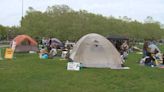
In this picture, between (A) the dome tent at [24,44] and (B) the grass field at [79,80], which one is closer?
(B) the grass field at [79,80]

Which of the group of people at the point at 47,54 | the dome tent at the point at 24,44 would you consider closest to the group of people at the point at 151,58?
the group of people at the point at 47,54

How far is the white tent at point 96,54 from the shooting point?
62.8 feet

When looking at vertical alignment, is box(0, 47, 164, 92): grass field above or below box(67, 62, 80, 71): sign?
below

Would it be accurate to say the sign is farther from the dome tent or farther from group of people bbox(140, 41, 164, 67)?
the dome tent

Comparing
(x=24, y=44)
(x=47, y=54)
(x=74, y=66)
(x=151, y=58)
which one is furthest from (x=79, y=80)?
(x=24, y=44)

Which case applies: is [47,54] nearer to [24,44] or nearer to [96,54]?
[96,54]

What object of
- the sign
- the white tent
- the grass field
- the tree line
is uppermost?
the tree line

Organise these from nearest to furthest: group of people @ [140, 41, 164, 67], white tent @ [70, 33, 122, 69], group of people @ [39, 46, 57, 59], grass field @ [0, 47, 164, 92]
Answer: grass field @ [0, 47, 164, 92] → white tent @ [70, 33, 122, 69] → group of people @ [140, 41, 164, 67] → group of people @ [39, 46, 57, 59]

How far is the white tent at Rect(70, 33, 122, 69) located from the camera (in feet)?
62.8

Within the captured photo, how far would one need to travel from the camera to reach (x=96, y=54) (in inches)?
→ 766

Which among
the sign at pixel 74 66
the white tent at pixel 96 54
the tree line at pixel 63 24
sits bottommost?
the sign at pixel 74 66

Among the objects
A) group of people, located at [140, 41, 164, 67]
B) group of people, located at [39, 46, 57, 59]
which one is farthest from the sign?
group of people, located at [39, 46, 57, 59]

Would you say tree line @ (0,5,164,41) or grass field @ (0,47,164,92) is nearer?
grass field @ (0,47,164,92)

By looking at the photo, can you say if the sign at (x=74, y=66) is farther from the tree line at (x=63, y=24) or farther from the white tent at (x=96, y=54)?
the tree line at (x=63, y=24)
